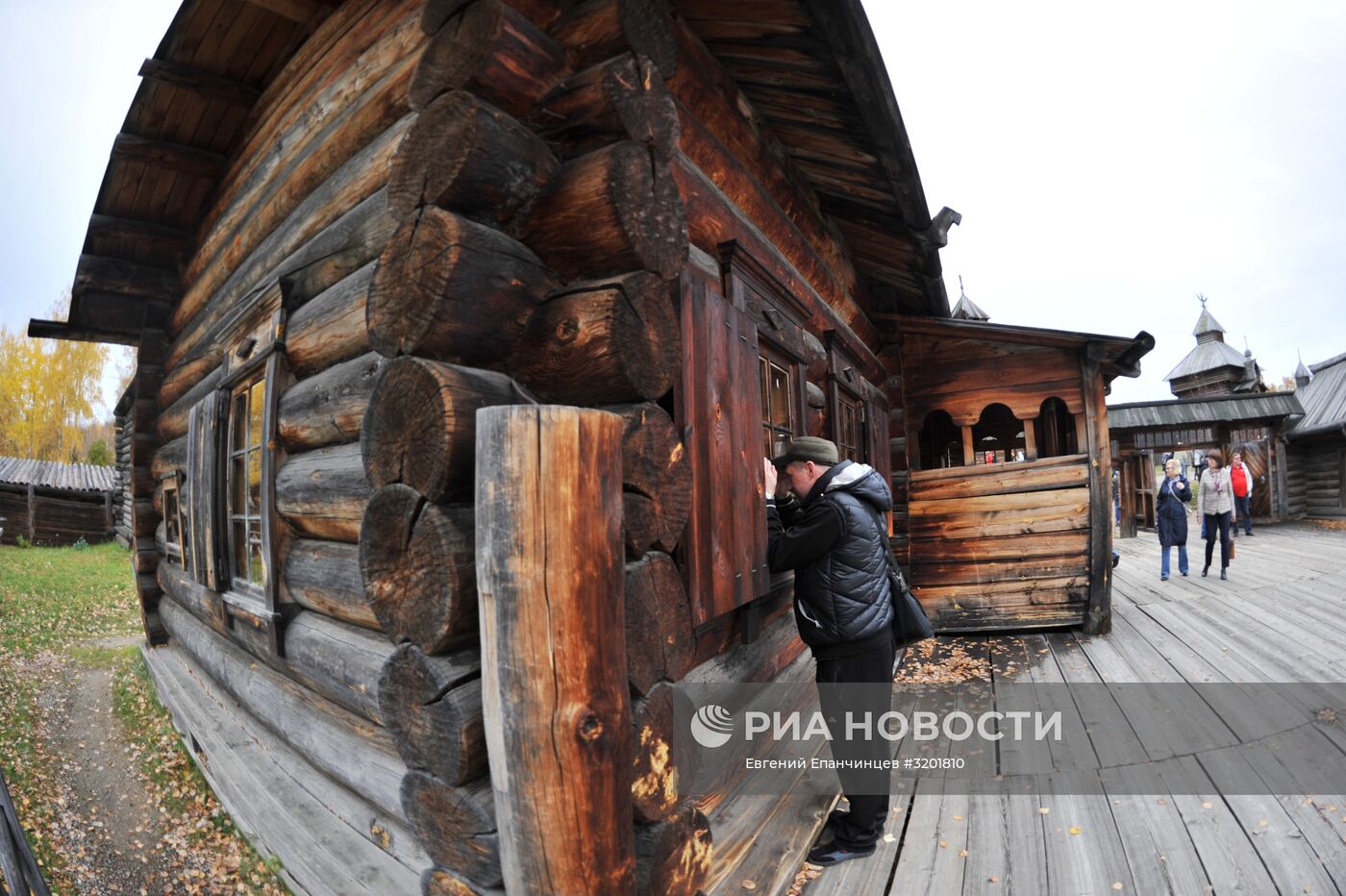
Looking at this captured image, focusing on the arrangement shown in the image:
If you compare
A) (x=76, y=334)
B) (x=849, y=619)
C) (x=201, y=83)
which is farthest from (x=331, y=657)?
(x=76, y=334)

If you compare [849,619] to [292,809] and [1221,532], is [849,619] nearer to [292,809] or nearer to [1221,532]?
[292,809]

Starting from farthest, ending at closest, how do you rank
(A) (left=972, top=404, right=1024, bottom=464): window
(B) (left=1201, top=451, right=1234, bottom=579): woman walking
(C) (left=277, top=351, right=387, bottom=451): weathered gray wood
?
(A) (left=972, top=404, right=1024, bottom=464): window → (B) (left=1201, top=451, right=1234, bottom=579): woman walking → (C) (left=277, top=351, right=387, bottom=451): weathered gray wood

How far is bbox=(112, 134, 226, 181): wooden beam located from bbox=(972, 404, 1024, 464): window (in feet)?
36.4

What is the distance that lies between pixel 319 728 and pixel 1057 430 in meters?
10.0

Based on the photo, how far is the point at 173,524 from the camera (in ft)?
20.2

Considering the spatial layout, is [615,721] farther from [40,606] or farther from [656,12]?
[40,606]

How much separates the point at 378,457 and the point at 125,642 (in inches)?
432

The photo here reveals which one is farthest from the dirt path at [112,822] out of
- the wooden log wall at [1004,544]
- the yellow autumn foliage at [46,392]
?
the yellow autumn foliage at [46,392]

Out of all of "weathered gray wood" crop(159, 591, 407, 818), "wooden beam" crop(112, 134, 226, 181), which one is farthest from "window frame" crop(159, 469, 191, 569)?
"wooden beam" crop(112, 134, 226, 181)

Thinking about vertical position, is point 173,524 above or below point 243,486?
A: below

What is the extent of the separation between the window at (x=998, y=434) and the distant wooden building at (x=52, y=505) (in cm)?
2640

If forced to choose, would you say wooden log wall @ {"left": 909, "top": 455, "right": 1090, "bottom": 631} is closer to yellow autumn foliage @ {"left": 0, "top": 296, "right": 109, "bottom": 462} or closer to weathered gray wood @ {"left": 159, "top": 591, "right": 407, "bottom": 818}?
weathered gray wood @ {"left": 159, "top": 591, "right": 407, "bottom": 818}

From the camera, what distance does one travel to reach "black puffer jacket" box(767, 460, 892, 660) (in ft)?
9.55

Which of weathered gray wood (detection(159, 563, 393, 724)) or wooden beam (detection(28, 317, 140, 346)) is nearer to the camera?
weathered gray wood (detection(159, 563, 393, 724))
